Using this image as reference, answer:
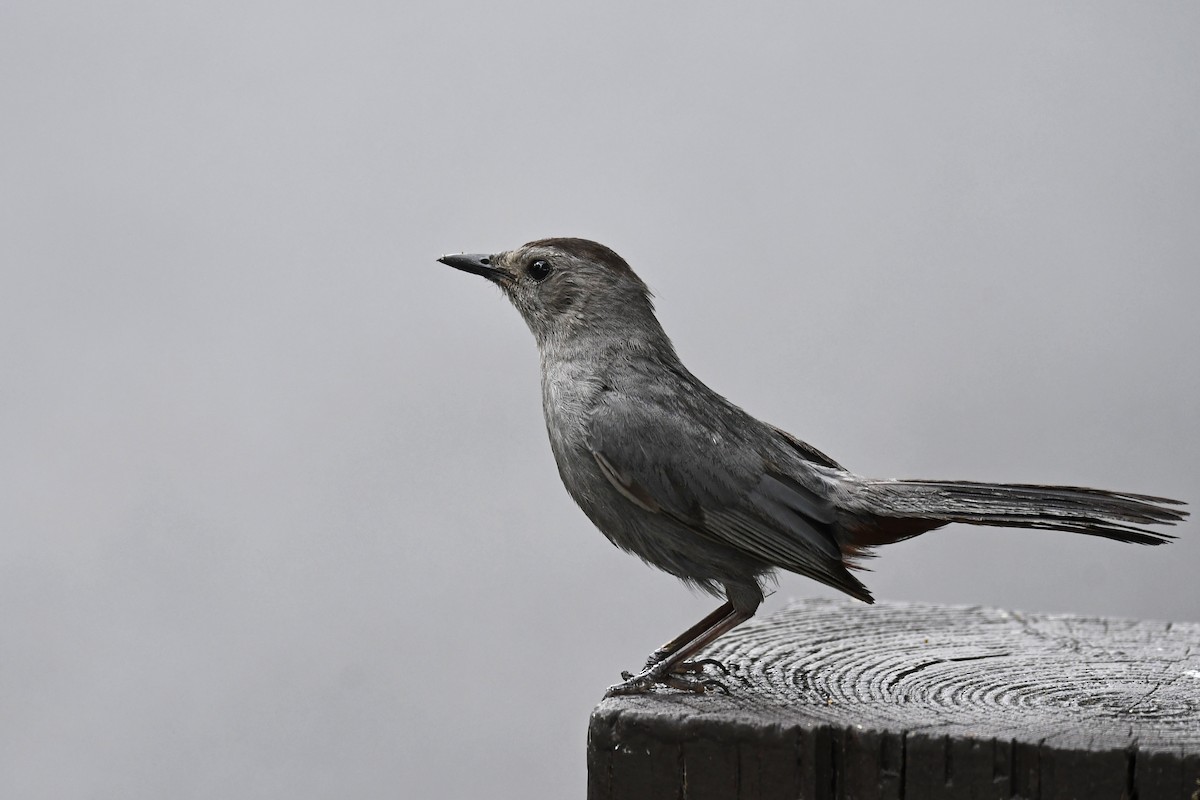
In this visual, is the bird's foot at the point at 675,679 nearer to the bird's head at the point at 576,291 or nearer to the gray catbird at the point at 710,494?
the gray catbird at the point at 710,494

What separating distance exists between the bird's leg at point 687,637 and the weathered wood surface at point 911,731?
0.09 metres

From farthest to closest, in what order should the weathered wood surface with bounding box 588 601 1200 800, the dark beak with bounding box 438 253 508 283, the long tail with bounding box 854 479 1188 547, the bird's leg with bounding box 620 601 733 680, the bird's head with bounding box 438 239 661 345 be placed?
the dark beak with bounding box 438 253 508 283 < the bird's head with bounding box 438 239 661 345 < the bird's leg with bounding box 620 601 733 680 < the long tail with bounding box 854 479 1188 547 < the weathered wood surface with bounding box 588 601 1200 800

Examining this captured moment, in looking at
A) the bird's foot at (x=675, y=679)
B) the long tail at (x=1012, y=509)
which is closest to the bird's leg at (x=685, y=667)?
the bird's foot at (x=675, y=679)


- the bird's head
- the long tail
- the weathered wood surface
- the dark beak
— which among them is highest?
the dark beak

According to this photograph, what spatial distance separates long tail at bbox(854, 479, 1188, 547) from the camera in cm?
258

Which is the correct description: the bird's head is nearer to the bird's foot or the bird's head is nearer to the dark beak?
the dark beak

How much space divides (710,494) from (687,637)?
13.7 inches

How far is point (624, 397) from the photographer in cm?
293

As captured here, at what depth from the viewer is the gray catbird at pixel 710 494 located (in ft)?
8.73

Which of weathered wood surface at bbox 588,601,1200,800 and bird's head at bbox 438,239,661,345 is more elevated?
bird's head at bbox 438,239,661,345

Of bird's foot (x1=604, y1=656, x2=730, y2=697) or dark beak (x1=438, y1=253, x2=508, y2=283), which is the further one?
dark beak (x1=438, y1=253, x2=508, y2=283)

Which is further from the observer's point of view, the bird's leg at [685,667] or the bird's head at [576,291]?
the bird's head at [576,291]

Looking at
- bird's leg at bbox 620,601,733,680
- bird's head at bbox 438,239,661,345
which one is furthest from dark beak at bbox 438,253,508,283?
bird's leg at bbox 620,601,733,680

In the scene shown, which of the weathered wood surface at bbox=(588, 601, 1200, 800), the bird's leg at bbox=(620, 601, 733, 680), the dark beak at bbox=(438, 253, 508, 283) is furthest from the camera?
the dark beak at bbox=(438, 253, 508, 283)
